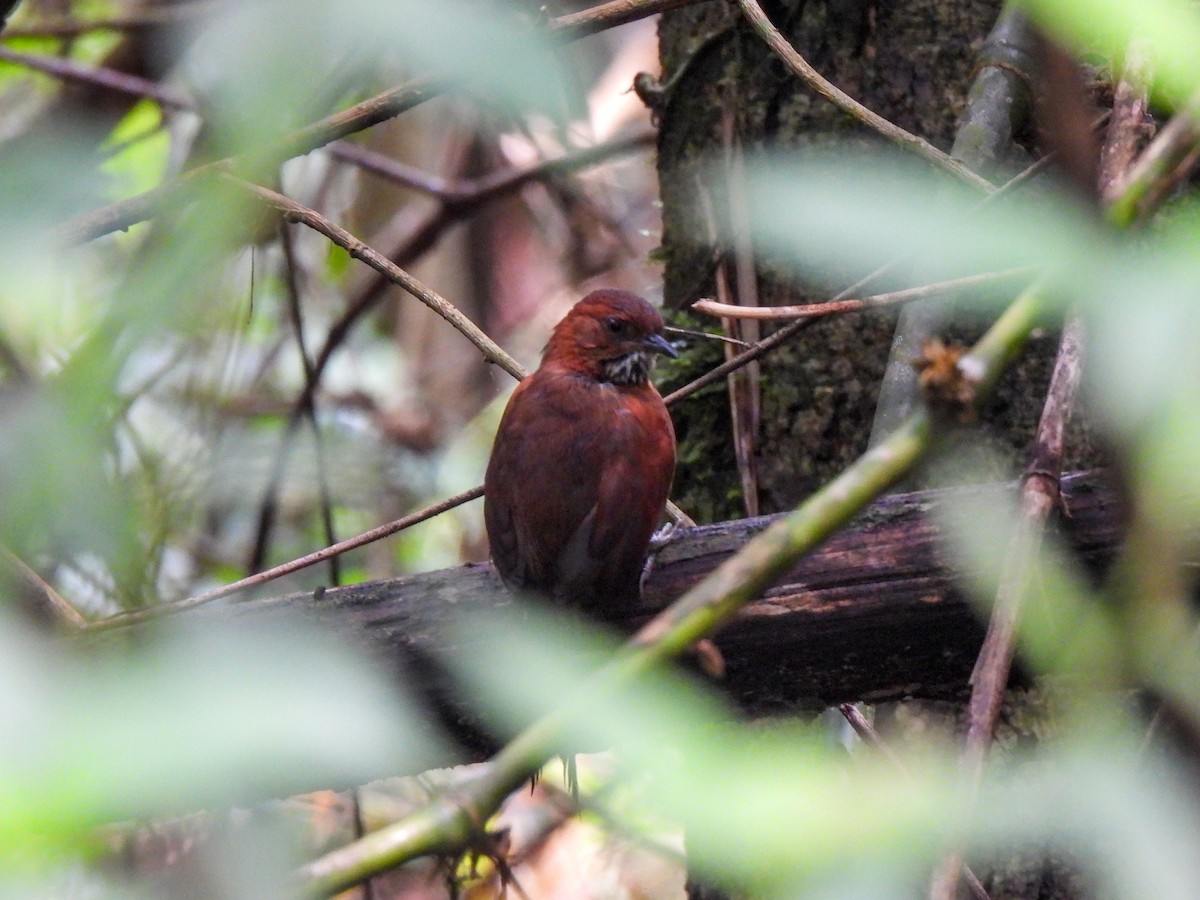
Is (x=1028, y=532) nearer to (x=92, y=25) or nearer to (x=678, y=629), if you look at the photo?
(x=678, y=629)

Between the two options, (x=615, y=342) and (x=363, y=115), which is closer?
(x=363, y=115)

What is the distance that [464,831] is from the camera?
2.46ft

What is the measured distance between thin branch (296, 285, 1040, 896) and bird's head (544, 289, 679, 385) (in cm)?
263

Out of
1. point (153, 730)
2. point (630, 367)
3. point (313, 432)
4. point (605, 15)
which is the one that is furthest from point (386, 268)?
point (153, 730)

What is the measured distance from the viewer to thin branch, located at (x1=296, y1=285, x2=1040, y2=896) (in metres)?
0.74

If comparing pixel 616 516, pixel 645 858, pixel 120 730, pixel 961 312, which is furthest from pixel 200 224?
pixel 645 858

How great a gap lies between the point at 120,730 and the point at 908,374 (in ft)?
7.59

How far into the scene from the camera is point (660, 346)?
12.1ft

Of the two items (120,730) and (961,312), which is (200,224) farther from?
(961,312)

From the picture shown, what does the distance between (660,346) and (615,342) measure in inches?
5.2

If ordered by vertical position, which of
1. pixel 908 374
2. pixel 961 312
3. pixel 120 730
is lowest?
pixel 120 730

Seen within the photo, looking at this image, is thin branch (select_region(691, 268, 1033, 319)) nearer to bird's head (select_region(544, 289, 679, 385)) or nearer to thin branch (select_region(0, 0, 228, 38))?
bird's head (select_region(544, 289, 679, 385))

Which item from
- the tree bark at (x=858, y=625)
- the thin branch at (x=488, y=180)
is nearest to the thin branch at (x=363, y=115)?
the tree bark at (x=858, y=625)

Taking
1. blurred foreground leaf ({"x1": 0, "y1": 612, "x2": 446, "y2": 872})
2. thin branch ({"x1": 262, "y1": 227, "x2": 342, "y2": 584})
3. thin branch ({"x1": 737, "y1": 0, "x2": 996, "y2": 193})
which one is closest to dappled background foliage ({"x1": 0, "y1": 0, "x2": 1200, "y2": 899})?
blurred foreground leaf ({"x1": 0, "y1": 612, "x2": 446, "y2": 872})
